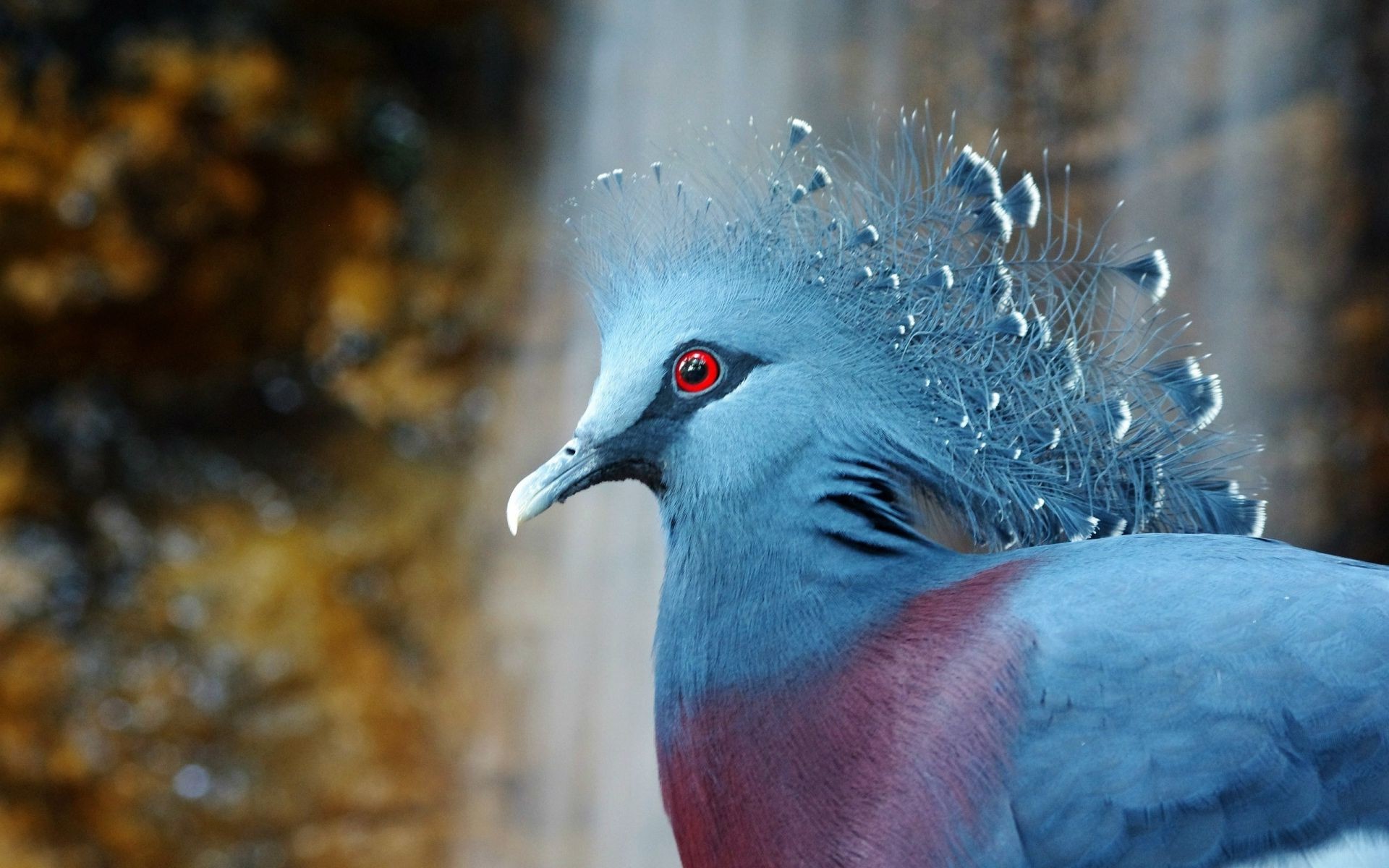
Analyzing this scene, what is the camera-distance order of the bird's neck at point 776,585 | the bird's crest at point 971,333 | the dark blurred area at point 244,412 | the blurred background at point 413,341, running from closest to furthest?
the bird's neck at point 776,585, the bird's crest at point 971,333, the blurred background at point 413,341, the dark blurred area at point 244,412

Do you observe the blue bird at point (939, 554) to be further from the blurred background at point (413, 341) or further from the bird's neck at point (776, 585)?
the blurred background at point (413, 341)

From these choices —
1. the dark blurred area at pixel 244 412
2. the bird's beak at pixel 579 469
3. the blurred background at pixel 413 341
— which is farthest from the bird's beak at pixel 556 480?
the dark blurred area at pixel 244 412

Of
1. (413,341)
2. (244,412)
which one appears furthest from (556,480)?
(244,412)

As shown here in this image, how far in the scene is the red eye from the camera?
1.46m

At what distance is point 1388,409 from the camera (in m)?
3.91

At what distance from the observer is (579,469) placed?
1.49 metres

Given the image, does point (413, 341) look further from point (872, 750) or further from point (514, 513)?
point (872, 750)

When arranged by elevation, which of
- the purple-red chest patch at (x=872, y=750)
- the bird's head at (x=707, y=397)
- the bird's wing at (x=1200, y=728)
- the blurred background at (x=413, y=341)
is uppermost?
the blurred background at (x=413, y=341)

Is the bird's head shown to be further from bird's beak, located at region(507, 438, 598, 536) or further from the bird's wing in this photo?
the bird's wing

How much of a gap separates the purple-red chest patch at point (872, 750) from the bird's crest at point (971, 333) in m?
0.17

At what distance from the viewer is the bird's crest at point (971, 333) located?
4.74 feet

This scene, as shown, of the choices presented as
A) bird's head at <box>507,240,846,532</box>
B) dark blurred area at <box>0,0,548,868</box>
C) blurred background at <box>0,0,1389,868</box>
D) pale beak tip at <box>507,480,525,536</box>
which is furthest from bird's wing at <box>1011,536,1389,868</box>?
dark blurred area at <box>0,0,548,868</box>

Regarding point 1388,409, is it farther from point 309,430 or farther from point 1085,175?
point 309,430

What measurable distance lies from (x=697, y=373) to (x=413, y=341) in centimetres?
342
